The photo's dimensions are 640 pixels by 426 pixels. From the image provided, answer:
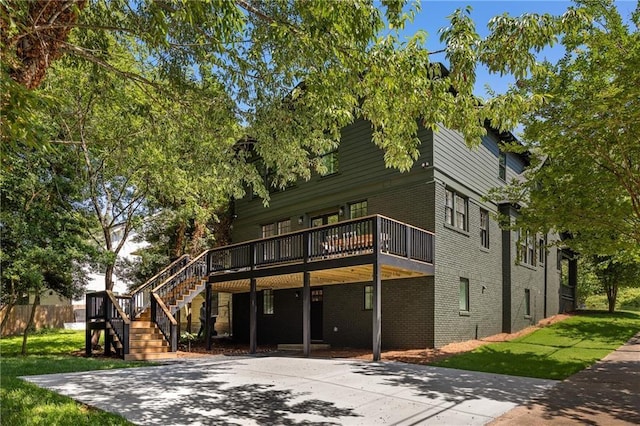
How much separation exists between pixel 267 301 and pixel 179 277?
448cm

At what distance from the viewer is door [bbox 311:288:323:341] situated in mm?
18125

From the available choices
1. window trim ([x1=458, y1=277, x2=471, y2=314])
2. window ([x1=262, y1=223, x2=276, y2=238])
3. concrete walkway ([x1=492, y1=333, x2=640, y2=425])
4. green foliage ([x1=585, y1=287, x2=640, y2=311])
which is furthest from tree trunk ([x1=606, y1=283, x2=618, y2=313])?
window ([x1=262, y1=223, x2=276, y2=238])

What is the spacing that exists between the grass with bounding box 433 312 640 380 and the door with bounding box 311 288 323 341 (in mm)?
6282

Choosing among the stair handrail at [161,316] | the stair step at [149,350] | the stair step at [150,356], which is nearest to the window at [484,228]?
the stair handrail at [161,316]

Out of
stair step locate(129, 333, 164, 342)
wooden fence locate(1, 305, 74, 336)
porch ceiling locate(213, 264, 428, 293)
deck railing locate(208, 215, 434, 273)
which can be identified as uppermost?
deck railing locate(208, 215, 434, 273)

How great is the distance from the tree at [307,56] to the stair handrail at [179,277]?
9463 mm

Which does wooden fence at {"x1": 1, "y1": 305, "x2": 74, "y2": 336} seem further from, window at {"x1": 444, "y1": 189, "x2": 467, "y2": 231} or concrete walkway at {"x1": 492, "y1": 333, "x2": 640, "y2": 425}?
concrete walkway at {"x1": 492, "y1": 333, "x2": 640, "y2": 425}

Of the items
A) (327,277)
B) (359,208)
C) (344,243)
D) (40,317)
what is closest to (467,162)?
(359,208)

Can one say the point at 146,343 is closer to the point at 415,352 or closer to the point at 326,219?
the point at 326,219

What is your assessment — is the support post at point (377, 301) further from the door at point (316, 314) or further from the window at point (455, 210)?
the door at point (316, 314)

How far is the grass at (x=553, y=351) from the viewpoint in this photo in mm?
11227

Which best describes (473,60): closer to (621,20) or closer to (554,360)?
(621,20)

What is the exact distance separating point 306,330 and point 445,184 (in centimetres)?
657

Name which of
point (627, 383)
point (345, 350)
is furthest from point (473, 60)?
point (345, 350)
